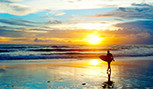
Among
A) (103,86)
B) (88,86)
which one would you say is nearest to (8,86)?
(88,86)

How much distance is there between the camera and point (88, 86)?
9.02 m

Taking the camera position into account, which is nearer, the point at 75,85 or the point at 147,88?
the point at 147,88

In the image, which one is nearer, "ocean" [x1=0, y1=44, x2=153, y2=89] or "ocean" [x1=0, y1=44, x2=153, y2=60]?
"ocean" [x1=0, y1=44, x2=153, y2=89]

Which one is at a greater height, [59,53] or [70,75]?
[70,75]

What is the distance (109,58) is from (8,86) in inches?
292

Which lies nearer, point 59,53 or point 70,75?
point 70,75

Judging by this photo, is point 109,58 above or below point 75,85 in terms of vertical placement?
above

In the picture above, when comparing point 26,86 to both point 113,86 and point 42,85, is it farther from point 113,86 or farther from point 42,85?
point 113,86

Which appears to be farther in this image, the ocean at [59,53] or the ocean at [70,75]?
the ocean at [59,53]

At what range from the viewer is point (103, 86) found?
9.02m

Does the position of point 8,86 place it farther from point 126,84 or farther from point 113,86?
point 126,84

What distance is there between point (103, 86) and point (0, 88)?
5.37 metres

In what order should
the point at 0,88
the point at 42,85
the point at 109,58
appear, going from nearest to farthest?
the point at 0,88 → the point at 42,85 → the point at 109,58

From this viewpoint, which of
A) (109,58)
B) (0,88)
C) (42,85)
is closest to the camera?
(0,88)
